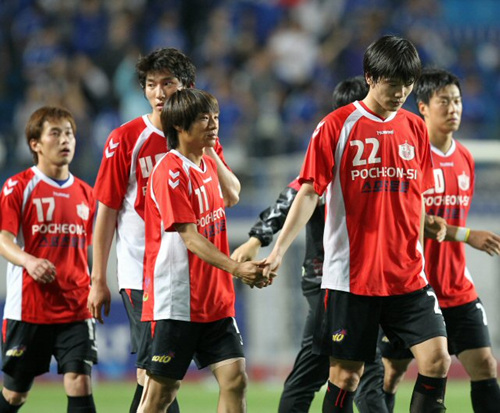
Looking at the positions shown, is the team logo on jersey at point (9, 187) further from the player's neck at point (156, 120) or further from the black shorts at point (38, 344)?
the player's neck at point (156, 120)

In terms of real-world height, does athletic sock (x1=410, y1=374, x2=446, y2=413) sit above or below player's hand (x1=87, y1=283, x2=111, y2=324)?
below

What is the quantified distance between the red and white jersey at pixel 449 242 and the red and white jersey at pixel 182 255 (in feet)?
4.89

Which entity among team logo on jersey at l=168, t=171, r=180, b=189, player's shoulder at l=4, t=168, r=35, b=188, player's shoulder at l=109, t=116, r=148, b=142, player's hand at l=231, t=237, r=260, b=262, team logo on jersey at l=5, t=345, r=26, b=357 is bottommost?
team logo on jersey at l=5, t=345, r=26, b=357

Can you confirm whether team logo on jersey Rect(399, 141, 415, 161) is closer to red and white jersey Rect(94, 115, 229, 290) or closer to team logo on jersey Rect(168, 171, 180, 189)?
red and white jersey Rect(94, 115, 229, 290)

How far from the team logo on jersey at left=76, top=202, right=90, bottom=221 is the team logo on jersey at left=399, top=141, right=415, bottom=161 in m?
2.33

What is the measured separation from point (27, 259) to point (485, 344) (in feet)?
9.42

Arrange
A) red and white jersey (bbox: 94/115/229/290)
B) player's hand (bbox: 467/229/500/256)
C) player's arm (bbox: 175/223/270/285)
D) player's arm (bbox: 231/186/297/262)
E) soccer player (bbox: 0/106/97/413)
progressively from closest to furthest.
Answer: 1. player's arm (bbox: 175/223/270/285)
2. player's arm (bbox: 231/186/297/262)
3. red and white jersey (bbox: 94/115/229/290)
4. player's hand (bbox: 467/229/500/256)
5. soccer player (bbox: 0/106/97/413)

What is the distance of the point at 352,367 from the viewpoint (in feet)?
17.8

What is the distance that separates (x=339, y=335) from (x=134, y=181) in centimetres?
153

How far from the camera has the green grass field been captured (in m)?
9.28

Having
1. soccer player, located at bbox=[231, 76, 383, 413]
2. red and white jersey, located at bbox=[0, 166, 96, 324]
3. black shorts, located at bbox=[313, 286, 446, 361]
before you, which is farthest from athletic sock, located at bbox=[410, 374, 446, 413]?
red and white jersey, located at bbox=[0, 166, 96, 324]

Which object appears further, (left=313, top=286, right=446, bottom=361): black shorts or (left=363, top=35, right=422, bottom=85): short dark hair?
(left=313, top=286, right=446, bottom=361): black shorts

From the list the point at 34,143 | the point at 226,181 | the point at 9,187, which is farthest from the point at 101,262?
the point at 34,143

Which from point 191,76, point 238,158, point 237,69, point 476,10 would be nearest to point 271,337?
point 238,158
